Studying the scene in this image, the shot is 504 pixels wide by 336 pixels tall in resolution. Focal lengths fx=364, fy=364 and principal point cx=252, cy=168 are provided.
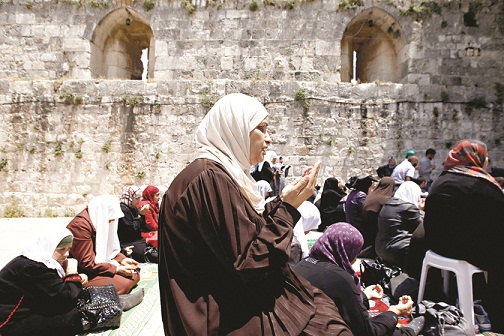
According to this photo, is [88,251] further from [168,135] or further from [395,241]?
[168,135]

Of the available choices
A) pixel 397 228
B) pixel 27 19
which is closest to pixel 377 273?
pixel 397 228

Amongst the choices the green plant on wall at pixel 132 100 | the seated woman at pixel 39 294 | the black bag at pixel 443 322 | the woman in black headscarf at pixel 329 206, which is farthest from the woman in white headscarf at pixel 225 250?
the green plant on wall at pixel 132 100

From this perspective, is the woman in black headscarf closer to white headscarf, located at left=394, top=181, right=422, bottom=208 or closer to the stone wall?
the stone wall

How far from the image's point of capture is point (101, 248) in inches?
171

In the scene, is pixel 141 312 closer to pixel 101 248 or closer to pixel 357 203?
pixel 101 248

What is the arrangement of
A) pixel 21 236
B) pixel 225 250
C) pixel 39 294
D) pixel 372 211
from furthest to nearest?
pixel 21 236
pixel 372 211
pixel 39 294
pixel 225 250

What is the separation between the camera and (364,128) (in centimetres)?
954

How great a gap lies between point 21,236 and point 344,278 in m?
7.25

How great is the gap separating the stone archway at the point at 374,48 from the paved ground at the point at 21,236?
28.8 feet

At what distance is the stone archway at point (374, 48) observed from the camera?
10000mm

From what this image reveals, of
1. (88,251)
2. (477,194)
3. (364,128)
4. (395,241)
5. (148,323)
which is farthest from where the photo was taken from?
(364,128)

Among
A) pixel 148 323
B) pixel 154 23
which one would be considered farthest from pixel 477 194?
pixel 154 23

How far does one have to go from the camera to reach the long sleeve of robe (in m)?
1.57

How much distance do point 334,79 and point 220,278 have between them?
8913 millimetres
